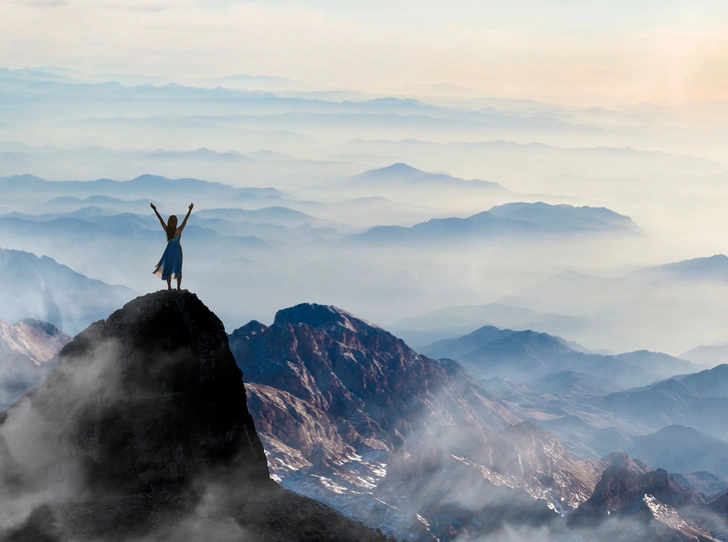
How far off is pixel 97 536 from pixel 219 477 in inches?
342

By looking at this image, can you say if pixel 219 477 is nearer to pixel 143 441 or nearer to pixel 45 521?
pixel 143 441

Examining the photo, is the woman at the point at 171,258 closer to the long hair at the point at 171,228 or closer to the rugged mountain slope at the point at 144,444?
the long hair at the point at 171,228

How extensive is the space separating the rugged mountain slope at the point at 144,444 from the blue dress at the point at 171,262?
5.47 ft

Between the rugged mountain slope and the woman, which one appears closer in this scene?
the rugged mountain slope

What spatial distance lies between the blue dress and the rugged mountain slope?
1.67m

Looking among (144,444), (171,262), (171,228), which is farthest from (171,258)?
(144,444)

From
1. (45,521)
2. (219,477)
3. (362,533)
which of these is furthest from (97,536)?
(362,533)

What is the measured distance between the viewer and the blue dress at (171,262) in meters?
71.1

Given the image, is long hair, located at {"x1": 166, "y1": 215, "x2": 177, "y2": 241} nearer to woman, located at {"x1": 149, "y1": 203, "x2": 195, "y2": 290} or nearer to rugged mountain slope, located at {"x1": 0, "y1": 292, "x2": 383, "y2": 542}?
woman, located at {"x1": 149, "y1": 203, "x2": 195, "y2": 290}

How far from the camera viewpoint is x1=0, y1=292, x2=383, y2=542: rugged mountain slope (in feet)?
213

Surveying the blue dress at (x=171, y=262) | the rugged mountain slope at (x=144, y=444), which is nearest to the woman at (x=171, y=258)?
the blue dress at (x=171, y=262)

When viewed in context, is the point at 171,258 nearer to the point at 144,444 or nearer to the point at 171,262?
the point at 171,262

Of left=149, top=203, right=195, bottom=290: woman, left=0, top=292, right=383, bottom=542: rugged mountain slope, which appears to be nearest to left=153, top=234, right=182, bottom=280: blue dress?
left=149, top=203, right=195, bottom=290: woman

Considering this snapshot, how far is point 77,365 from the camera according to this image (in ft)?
226
